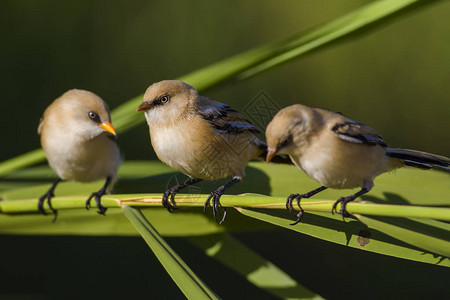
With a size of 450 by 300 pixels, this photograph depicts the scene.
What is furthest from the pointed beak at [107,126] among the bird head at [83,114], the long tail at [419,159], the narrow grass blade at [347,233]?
the long tail at [419,159]

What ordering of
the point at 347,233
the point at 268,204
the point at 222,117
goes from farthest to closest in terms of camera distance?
1. the point at 222,117
2. the point at 347,233
3. the point at 268,204

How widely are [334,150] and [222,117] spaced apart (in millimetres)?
316

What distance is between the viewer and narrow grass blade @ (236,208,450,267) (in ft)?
2.71

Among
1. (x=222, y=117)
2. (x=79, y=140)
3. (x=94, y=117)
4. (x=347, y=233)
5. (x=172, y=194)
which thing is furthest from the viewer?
(x=79, y=140)

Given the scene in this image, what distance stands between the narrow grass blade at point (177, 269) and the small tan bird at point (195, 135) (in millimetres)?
73

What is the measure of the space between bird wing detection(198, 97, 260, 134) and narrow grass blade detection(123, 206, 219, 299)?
0.27m

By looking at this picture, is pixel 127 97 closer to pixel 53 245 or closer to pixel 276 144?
pixel 53 245

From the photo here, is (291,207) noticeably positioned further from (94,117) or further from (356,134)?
(94,117)

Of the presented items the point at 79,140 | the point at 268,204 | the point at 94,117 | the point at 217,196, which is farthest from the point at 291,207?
the point at 79,140

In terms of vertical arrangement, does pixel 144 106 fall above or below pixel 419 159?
above

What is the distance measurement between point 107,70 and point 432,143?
1660 mm

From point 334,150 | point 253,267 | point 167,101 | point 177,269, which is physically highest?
point 167,101

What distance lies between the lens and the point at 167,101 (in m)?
0.95

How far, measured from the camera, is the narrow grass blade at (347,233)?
827 mm
